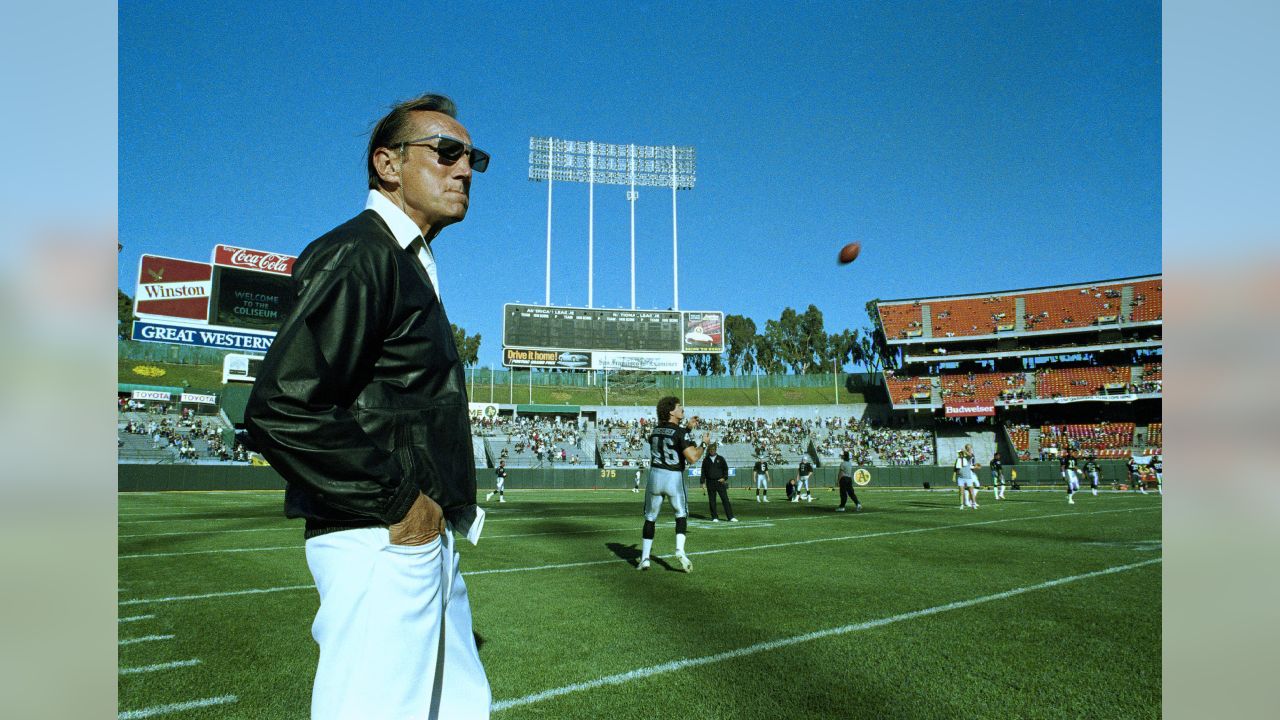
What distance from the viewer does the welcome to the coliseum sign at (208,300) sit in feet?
115

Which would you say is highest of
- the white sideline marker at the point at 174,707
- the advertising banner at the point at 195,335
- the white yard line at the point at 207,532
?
the advertising banner at the point at 195,335

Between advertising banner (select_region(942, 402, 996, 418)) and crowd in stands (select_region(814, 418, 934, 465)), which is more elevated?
advertising banner (select_region(942, 402, 996, 418))

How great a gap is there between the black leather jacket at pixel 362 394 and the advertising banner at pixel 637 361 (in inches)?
2172

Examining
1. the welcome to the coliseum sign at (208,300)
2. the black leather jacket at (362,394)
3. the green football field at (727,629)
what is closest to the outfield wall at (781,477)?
the welcome to the coliseum sign at (208,300)

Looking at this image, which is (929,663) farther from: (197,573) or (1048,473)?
(1048,473)

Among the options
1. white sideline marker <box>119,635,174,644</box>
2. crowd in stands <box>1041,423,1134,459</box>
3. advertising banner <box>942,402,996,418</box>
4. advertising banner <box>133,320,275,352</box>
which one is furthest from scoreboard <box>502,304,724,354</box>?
white sideline marker <box>119,635,174,644</box>

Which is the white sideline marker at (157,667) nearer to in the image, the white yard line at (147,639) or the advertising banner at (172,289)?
the white yard line at (147,639)

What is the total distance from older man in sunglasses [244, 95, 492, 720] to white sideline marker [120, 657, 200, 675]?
4064 millimetres

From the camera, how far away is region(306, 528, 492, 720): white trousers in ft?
5.39

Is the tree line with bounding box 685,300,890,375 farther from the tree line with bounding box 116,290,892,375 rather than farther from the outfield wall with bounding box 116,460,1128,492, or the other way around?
the outfield wall with bounding box 116,460,1128,492
